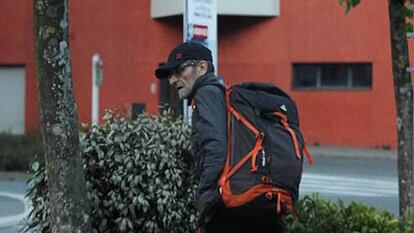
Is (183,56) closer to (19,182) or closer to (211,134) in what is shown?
(211,134)

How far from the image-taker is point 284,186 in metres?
4.07

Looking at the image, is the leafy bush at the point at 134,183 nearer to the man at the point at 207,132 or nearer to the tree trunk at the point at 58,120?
the tree trunk at the point at 58,120

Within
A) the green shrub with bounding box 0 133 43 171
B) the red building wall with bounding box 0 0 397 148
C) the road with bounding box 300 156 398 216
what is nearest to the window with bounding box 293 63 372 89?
the red building wall with bounding box 0 0 397 148

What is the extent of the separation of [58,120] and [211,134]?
1.97 m

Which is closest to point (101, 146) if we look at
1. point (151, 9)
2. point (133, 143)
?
point (133, 143)

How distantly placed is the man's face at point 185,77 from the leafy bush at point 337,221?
219 centimetres

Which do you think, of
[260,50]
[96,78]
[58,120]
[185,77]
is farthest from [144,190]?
[96,78]

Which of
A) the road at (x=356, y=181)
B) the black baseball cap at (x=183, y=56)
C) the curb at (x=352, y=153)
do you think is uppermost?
the black baseball cap at (x=183, y=56)

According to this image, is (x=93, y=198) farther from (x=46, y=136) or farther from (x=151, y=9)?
(x=151, y=9)

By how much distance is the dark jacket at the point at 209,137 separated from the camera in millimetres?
4004

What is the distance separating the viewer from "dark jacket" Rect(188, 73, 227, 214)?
13.1ft

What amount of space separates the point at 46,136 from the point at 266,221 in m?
2.12

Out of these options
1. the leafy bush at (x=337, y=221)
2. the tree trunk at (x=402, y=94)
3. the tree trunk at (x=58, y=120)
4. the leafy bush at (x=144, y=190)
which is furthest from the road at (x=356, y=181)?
the tree trunk at (x=58, y=120)

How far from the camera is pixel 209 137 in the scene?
4.04 meters
